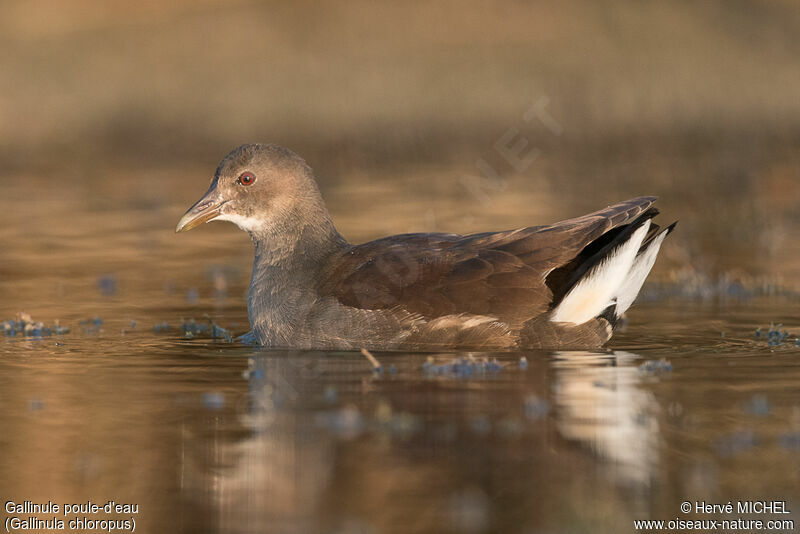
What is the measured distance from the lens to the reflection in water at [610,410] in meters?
6.83

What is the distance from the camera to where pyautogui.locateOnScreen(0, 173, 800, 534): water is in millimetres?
6207

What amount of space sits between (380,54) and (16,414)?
64.5 feet

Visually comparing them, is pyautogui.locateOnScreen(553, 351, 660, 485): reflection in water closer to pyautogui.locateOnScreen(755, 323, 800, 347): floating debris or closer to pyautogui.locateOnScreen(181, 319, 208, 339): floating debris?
pyautogui.locateOnScreen(755, 323, 800, 347): floating debris

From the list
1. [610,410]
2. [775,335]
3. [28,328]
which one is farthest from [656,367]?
[28,328]

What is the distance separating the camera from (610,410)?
782cm

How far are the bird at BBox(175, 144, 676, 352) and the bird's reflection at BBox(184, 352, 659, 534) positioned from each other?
2.33 ft

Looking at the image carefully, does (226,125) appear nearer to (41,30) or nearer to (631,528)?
(41,30)

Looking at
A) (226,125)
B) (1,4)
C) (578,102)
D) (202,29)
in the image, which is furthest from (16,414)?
(1,4)

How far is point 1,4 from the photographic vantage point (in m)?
28.7

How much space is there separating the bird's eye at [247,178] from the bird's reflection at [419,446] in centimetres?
224

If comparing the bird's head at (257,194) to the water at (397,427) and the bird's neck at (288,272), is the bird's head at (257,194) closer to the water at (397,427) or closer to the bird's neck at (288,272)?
the bird's neck at (288,272)

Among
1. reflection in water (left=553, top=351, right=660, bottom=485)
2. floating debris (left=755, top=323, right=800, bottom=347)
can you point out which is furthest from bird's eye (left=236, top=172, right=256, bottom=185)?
floating debris (left=755, top=323, right=800, bottom=347)

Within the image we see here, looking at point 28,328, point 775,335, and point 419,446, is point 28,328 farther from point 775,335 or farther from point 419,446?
point 775,335

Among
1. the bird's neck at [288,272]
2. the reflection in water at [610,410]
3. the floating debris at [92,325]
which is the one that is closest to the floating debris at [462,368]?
the reflection in water at [610,410]
